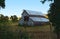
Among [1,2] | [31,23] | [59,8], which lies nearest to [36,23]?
[31,23]

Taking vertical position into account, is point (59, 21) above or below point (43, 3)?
below

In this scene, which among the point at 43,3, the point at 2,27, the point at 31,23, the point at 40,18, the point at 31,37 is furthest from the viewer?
the point at 40,18

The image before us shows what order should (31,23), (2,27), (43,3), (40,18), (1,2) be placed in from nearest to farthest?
(2,27) < (43,3) < (1,2) < (31,23) < (40,18)

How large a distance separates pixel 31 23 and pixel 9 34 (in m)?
43.9

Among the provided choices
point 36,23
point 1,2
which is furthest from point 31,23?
Answer: point 1,2

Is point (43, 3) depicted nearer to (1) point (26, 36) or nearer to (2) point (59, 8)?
(2) point (59, 8)

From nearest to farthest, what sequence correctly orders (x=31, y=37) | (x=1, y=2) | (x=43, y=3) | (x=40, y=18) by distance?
(x=31, y=37)
(x=43, y=3)
(x=1, y=2)
(x=40, y=18)

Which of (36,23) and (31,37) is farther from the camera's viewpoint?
(36,23)

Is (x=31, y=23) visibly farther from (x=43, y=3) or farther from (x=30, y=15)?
(x=43, y=3)

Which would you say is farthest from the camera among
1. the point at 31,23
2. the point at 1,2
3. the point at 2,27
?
the point at 31,23

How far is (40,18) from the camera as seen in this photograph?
61250 millimetres

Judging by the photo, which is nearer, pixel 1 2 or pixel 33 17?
pixel 1 2

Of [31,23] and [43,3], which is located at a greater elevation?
[43,3]

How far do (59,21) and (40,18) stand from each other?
46098mm
